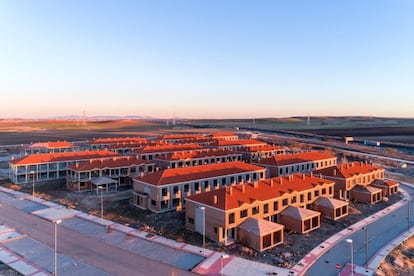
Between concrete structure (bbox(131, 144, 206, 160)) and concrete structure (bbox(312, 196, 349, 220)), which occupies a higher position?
concrete structure (bbox(131, 144, 206, 160))

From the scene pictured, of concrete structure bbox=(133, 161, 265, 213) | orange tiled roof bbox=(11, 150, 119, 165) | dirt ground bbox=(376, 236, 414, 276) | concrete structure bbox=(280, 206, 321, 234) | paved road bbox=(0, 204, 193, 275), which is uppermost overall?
orange tiled roof bbox=(11, 150, 119, 165)

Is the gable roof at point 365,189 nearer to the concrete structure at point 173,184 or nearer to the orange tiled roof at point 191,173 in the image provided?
the orange tiled roof at point 191,173

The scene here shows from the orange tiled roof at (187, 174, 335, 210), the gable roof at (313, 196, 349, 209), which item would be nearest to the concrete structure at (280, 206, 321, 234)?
the orange tiled roof at (187, 174, 335, 210)

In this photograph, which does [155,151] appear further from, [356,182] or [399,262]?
[399,262]

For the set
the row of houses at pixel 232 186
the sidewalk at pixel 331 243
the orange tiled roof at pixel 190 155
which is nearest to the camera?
the sidewalk at pixel 331 243

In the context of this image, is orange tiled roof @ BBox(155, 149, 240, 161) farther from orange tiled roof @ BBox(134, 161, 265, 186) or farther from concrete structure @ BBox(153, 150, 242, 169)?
orange tiled roof @ BBox(134, 161, 265, 186)

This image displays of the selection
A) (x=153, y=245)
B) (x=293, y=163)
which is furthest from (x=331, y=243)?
(x=293, y=163)

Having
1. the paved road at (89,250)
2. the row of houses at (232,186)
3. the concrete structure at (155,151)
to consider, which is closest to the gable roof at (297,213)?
the row of houses at (232,186)
